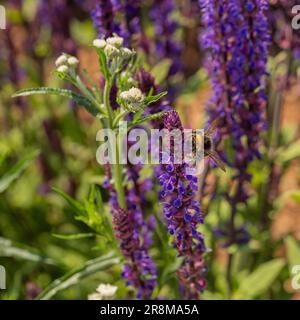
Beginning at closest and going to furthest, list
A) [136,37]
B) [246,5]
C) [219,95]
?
[246,5] → [219,95] → [136,37]

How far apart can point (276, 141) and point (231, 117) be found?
94 cm

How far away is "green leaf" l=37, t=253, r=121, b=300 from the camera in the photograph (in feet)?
10.8

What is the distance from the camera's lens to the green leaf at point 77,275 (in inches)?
129

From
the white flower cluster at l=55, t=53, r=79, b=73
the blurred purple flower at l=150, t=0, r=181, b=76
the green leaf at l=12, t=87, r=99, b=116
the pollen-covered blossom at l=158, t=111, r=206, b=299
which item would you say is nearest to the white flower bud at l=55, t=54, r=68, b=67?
the white flower cluster at l=55, t=53, r=79, b=73

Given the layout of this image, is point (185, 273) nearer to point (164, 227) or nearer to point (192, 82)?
point (164, 227)

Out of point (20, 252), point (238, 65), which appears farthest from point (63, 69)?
point (20, 252)

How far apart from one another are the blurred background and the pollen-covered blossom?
6.4 inches

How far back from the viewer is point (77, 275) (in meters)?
3.31

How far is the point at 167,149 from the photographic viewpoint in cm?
252

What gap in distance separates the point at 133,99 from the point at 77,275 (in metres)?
1.24

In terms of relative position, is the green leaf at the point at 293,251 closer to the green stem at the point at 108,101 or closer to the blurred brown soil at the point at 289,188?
the blurred brown soil at the point at 289,188

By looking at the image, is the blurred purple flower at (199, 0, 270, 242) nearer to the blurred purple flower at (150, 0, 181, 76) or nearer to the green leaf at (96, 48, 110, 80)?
the green leaf at (96, 48, 110, 80)
